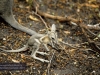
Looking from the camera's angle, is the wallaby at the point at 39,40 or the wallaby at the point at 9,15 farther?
the wallaby at the point at 9,15

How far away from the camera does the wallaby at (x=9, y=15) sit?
210 inches

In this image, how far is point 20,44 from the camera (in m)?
5.03

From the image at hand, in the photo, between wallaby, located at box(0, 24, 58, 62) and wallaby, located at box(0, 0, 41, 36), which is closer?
wallaby, located at box(0, 24, 58, 62)

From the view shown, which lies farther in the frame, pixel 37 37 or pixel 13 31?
pixel 13 31

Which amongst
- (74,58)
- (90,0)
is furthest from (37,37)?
(90,0)

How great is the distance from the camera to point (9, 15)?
5.47 meters

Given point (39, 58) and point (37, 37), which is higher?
point (37, 37)

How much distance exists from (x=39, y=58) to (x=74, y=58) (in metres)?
0.69

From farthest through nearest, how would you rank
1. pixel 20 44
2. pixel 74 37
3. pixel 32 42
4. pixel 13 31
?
pixel 74 37 → pixel 13 31 → pixel 20 44 → pixel 32 42

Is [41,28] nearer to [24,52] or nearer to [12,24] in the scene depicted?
[12,24]

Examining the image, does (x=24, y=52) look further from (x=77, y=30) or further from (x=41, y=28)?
(x=77, y=30)

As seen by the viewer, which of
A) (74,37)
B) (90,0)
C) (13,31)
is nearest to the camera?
(13,31)

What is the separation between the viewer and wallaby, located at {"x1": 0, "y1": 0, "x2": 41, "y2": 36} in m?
5.34

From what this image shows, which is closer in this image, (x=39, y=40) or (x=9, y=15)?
(x=39, y=40)
